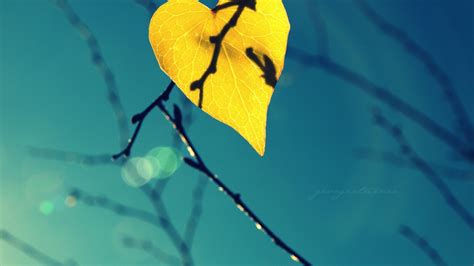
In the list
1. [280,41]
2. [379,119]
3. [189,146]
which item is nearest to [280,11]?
[280,41]

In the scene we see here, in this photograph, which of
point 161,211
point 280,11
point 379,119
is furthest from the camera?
point 379,119

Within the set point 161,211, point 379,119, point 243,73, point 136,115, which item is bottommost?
point 161,211

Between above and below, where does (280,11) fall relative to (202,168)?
above

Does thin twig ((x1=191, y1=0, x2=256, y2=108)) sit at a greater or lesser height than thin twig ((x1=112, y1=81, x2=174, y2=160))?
greater

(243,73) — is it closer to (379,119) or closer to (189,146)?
(189,146)

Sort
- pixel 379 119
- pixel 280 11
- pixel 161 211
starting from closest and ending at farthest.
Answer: pixel 280 11
pixel 161 211
pixel 379 119

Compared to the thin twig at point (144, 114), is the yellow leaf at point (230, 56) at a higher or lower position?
higher

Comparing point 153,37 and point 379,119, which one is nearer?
point 153,37

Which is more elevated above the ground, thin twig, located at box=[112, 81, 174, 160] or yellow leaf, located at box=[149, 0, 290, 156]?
yellow leaf, located at box=[149, 0, 290, 156]
